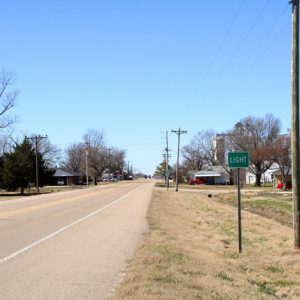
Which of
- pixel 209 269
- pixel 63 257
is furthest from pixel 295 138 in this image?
pixel 63 257

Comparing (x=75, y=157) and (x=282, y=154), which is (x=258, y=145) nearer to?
(x=282, y=154)

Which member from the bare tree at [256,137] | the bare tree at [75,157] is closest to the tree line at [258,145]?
the bare tree at [256,137]

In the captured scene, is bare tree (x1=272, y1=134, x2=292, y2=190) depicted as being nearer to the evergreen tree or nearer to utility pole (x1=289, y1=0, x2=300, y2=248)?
the evergreen tree

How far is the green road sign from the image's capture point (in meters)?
13.0

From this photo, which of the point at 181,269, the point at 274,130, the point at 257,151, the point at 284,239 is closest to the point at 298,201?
the point at 284,239

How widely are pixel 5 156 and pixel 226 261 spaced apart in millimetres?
71359

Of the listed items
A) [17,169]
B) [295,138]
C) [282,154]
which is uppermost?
[282,154]

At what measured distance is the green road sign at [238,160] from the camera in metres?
13.0

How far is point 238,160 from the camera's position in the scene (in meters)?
13.0

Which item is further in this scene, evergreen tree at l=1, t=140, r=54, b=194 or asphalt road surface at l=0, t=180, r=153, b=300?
evergreen tree at l=1, t=140, r=54, b=194

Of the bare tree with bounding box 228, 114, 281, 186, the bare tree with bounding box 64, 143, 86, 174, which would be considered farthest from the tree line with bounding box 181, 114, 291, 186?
the bare tree with bounding box 64, 143, 86, 174

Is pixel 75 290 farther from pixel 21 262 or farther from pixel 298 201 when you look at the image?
pixel 298 201

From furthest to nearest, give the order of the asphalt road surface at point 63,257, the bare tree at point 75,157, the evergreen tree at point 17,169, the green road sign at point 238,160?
the bare tree at point 75,157 → the evergreen tree at point 17,169 → the green road sign at point 238,160 → the asphalt road surface at point 63,257

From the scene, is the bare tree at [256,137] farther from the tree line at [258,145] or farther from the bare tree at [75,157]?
the bare tree at [75,157]
